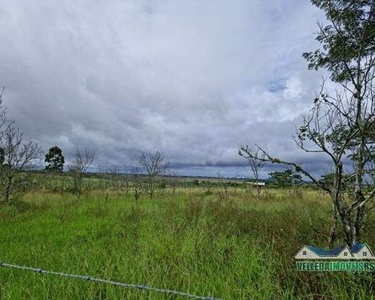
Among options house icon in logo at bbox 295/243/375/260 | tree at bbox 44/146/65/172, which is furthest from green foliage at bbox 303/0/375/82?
tree at bbox 44/146/65/172

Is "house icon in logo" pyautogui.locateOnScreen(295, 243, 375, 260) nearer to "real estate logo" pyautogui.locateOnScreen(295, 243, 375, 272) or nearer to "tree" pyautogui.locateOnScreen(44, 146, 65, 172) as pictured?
"real estate logo" pyautogui.locateOnScreen(295, 243, 375, 272)

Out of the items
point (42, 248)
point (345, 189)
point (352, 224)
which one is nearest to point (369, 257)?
point (352, 224)

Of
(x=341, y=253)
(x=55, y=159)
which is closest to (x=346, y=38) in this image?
(x=341, y=253)

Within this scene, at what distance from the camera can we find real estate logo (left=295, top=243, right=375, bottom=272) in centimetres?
315

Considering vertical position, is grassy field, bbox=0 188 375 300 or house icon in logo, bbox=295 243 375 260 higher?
house icon in logo, bbox=295 243 375 260

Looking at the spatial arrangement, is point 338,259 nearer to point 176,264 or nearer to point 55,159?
point 176,264

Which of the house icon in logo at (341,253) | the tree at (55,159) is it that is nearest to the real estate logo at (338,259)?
the house icon in logo at (341,253)

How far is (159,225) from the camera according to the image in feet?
23.3

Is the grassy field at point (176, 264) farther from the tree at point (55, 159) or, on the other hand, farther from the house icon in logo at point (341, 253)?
the tree at point (55, 159)

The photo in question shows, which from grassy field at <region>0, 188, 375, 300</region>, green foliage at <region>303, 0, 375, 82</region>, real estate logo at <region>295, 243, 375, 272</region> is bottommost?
grassy field at <region>0, 188, 375, 300</region>

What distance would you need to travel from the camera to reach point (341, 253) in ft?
11.1

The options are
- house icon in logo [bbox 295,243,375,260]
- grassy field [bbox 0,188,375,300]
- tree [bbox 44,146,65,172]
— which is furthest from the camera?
tree [bbox 44,146,65,172]

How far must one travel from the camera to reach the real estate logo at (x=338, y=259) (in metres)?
3.15

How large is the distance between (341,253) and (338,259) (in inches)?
4.3
